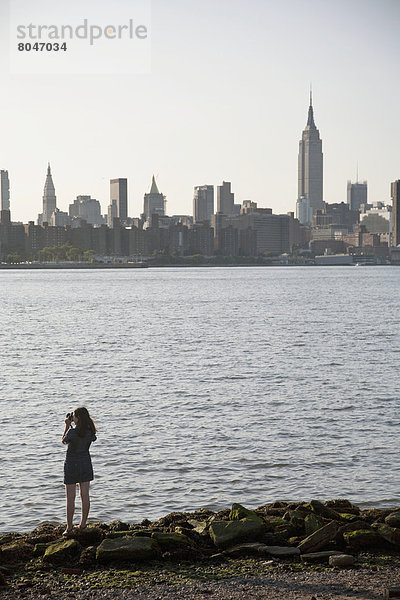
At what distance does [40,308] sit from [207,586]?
285 feet

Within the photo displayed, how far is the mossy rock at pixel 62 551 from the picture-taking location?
11461mm

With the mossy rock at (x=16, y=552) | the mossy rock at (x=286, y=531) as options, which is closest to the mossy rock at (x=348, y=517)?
the mossy rock at (x=286, y=531)

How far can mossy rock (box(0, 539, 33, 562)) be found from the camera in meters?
11.6

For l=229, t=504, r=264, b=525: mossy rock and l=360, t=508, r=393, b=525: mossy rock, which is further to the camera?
l=360, t=508, r=393, b=525: mossy rock

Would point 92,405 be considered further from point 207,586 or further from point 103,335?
point 103,335

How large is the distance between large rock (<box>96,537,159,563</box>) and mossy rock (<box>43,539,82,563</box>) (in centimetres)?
42

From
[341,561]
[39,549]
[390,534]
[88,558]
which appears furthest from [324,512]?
[39,549]

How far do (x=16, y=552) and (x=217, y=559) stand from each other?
2.99 m

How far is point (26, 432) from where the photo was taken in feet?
74.9

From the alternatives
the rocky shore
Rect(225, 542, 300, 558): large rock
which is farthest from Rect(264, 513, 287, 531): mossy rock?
Rect(225, 542, 300, 558): large rock

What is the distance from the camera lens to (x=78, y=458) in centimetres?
1248

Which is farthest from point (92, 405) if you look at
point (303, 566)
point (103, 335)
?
point (103, 335)

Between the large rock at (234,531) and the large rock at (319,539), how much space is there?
0.80 m

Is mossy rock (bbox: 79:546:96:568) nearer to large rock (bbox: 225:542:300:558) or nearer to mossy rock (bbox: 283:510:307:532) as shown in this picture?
large rock (bbox: 225:542:300:558)
